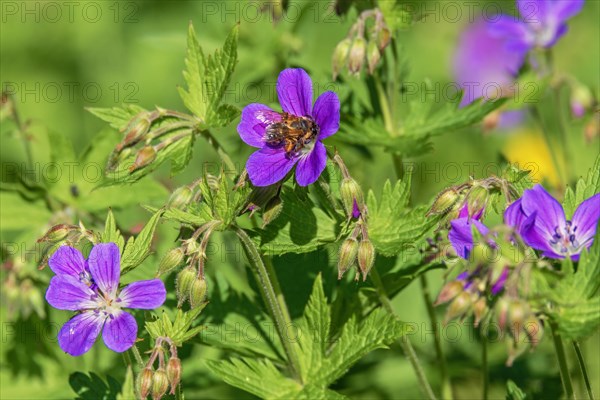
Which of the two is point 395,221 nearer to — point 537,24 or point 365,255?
point 365,255

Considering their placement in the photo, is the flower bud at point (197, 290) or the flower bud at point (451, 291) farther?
the flower bud at point (197, 290)

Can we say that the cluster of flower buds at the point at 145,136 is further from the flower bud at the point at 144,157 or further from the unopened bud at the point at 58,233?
the unopened bud at the point at 58,233

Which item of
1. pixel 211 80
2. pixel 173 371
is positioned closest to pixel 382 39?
pixel 211 80

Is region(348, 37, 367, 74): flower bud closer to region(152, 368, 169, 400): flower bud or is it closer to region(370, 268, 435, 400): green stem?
region(370, 268, 435, 400): green stem

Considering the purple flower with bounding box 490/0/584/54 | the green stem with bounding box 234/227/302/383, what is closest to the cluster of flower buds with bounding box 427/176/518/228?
the green stem with bounding box 234/227/302/383

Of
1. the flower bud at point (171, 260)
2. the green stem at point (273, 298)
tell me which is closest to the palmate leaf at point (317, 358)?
the green stem at point (273, 298)

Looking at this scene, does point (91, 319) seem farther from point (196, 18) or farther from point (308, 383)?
point (196, 18)
